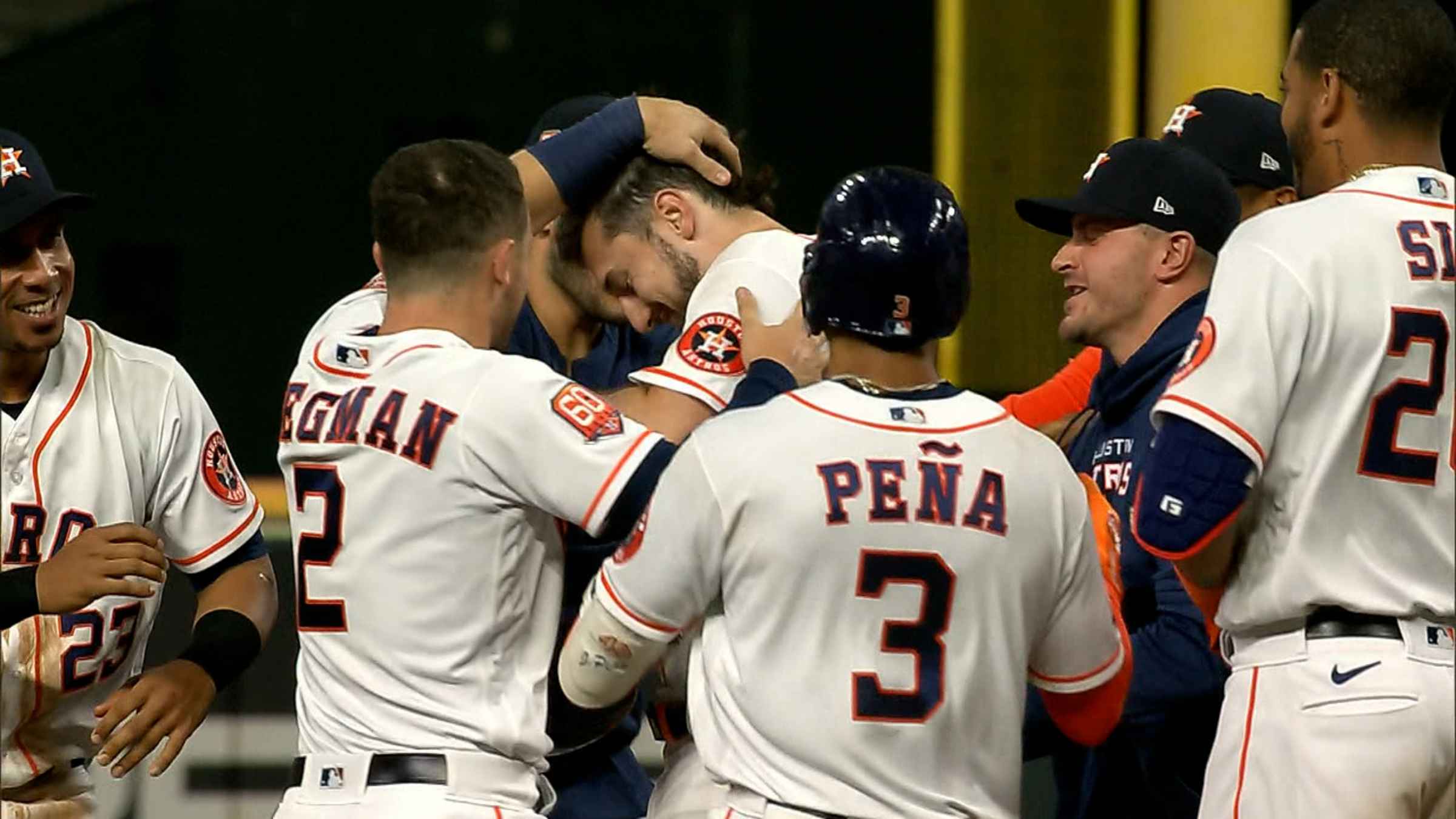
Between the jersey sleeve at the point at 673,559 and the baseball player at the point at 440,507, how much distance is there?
98 mm

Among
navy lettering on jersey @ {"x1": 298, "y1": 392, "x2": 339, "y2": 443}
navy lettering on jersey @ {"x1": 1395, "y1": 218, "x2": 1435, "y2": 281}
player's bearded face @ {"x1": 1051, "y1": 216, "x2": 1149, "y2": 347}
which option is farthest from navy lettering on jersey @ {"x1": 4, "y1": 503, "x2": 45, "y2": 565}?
navy lettering on jersey @ {"x1": 1395, "y1": 218, "x2": 1435, "y2": 281}

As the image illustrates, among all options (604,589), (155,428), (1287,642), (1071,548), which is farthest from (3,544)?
(1287,642)

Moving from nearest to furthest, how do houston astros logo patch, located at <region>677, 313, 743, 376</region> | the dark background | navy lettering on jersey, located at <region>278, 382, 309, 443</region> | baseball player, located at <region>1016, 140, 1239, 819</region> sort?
navy lettering on jersey, located at <region>278, 382, 309, 443</region> → houston astros logo patch, located at <region>677, 313, 743, 376</region> → baseball player, located at <region>1016, 140, 1239, 819</region> → the dark background

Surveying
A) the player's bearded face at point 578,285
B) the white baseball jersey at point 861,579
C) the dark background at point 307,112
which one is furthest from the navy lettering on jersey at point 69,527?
the dark background at point 307,112

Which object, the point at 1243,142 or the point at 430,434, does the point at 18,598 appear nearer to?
the point at 430,434

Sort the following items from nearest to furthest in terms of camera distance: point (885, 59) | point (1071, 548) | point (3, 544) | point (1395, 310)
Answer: point (1071, 548), point (1395, 310), point (3, 544), point (885, 59)

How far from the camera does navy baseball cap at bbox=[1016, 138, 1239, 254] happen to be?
293cm

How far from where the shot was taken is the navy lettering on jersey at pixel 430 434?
2305 millimetres

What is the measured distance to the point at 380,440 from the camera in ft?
7.64

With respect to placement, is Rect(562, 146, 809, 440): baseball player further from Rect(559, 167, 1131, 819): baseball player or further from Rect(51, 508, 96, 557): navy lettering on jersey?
Rect(51, 508, 96, 557): navy lettering on jersey

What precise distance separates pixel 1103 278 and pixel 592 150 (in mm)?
741

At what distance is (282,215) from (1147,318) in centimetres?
399

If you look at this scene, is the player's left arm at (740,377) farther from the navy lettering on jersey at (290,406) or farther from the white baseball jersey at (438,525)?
the navy lettering on jersey at (290,406)

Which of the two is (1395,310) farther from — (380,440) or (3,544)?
(3,544)
